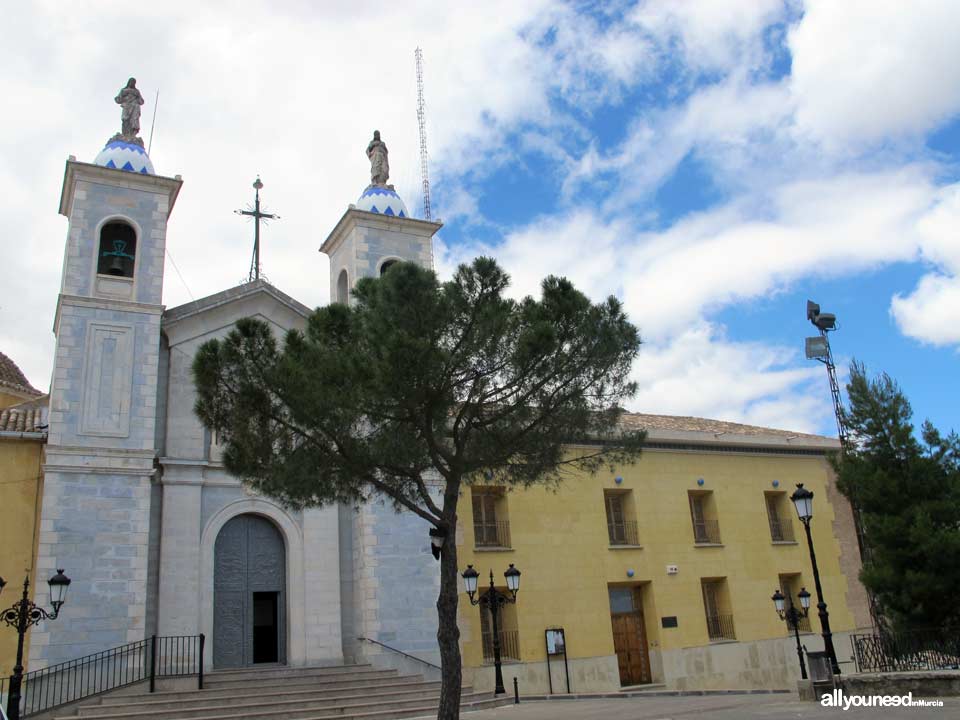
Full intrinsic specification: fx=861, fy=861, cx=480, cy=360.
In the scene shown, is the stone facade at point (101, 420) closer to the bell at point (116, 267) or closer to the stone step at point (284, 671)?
the bell at point (116, 267)

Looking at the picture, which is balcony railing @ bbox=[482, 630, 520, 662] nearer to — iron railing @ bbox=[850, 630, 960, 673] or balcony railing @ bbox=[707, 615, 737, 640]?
balcony railing @ bbox=[707, 615, 737, 640]

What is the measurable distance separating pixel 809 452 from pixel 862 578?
28.1ft

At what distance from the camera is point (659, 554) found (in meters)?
23.0

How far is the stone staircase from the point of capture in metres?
14.3

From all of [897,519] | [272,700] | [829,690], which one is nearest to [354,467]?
[272,700]

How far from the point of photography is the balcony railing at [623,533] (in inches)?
899

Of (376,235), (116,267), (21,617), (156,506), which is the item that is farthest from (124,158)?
(21,617)

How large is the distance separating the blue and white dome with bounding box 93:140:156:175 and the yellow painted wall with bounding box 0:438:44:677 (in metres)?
6.49

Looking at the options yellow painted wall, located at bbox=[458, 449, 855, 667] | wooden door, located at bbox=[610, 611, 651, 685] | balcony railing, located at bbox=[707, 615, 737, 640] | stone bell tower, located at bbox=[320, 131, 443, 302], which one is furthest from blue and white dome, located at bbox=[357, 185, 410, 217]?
balcony railing, located at bbox=[707, 615, 737, 640]

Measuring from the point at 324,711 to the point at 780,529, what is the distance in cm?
1584

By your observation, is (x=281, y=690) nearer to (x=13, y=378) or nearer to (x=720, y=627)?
(x=720, y=627)

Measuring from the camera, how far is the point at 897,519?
1842 centimetres

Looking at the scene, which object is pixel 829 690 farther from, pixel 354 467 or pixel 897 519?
pixel 354 467

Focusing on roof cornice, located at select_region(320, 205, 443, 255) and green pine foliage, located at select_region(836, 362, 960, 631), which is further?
roof cornice, located at select_region(320, 205, 443, 255)
